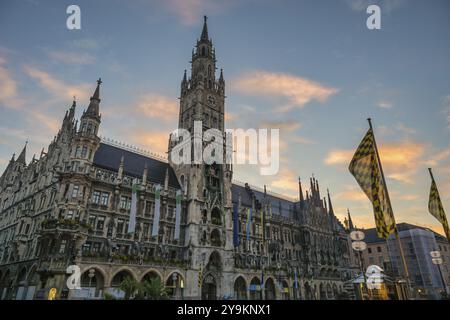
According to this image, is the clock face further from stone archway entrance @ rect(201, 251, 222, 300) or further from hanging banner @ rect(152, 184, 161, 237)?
stone archway entrance @ rect(201, 251, 222, 300)

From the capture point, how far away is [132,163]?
49.8 m

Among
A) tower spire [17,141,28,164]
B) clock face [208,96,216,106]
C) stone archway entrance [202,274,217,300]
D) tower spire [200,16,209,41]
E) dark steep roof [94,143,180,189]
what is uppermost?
tower spire [200,16,209,41]

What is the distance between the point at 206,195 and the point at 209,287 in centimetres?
1519

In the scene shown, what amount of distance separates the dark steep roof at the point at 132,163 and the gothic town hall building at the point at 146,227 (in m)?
0.27

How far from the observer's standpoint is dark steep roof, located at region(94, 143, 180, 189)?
4546 cm

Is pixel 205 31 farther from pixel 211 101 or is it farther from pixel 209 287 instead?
pixel 209 287

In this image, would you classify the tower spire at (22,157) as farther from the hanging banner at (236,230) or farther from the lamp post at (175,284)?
the hanging banner at (236,230)

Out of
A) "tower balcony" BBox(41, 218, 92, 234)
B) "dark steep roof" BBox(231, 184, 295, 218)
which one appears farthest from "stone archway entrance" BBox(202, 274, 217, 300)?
"tower balcony" BBox(41, 218, 92, 234)

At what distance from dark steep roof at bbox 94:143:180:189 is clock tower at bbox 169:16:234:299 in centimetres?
284

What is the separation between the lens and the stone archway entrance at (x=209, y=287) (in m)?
45.4

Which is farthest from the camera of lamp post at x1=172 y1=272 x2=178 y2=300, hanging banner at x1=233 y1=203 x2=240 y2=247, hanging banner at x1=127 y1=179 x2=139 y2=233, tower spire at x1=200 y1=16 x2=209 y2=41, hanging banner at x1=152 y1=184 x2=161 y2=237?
tower spire at x1=200 y1=16 x2=209 y2=41

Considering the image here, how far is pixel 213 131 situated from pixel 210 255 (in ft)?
80.3

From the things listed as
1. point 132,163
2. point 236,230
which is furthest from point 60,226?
point 236,230
